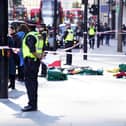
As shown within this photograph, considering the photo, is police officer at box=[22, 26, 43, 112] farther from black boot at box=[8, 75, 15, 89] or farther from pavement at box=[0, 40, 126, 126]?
black boot at box=[8, 75, 15, 89]

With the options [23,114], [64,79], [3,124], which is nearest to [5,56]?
[23,114]

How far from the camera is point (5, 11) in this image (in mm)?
13289

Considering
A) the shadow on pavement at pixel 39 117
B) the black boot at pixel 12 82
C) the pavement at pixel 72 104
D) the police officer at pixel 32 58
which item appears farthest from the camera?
the black boot at pixel 12 82

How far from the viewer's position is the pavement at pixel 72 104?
10820 mm

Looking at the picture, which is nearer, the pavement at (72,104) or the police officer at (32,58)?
the pavement at (72,104)

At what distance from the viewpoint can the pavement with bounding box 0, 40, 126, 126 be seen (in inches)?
426

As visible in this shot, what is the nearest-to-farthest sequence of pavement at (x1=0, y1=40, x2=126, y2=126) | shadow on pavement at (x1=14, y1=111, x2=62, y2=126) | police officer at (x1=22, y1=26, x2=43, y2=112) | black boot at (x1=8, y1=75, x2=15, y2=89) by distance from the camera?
shadow on pavement at (x1=14, y1=111, x2=62, y2=126) → pavement at (x1=0, y1=40, x2=126, y2=126) → police officer at (x1=22, y1=26, x2=43, y2=112) → black boot at (x1=8, y1=75, x2=15, y2=89)

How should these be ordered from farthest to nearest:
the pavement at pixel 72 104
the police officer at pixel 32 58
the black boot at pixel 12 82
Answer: the black boot at pixel 12 82 → the police officer at pixel 32 58 → the pavement at pixel 72 104

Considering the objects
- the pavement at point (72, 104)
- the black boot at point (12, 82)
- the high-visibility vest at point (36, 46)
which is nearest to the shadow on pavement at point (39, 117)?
the pavement at point (72, 104)

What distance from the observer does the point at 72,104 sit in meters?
12.8

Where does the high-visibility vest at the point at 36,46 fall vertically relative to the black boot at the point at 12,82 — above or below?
above

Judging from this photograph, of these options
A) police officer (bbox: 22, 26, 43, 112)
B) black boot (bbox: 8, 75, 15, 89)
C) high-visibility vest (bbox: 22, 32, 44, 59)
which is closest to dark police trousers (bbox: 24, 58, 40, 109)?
police officer (bbox: 22, 26, 43, 112)

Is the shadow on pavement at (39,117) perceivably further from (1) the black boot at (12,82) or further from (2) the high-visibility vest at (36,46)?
(1) the black boot at (12,82)

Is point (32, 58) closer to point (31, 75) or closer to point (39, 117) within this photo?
point (31, 75)
